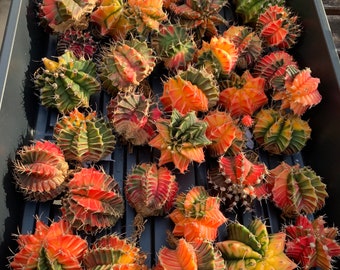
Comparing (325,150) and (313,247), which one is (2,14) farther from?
(313,247)

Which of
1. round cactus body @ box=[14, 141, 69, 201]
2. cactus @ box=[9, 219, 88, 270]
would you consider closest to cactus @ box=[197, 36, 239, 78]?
round cactus body @ box=[14, 141, 69, 201]

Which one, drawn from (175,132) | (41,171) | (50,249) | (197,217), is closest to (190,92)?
(175,132)

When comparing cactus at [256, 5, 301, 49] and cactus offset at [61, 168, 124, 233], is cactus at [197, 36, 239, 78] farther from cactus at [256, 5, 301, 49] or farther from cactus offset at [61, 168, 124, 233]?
cactus offset at [61, 168, 124, 233]

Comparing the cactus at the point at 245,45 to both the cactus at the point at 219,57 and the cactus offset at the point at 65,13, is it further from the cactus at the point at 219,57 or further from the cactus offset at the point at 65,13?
the cactus offset at the point at 65,13

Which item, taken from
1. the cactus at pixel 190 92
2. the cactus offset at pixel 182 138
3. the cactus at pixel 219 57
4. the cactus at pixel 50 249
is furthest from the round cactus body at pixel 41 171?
the cactus at pixel 219 57

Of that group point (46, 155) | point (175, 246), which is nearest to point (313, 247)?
point (175, 246)

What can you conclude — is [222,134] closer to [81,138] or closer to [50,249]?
[81,138]
